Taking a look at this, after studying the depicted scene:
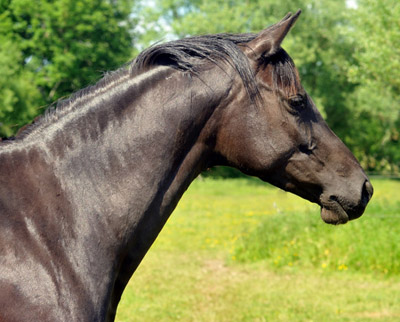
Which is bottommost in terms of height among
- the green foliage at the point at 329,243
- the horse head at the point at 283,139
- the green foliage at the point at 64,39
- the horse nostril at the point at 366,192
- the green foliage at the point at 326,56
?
the green foliage at the point at 326,56

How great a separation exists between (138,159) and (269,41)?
816mm

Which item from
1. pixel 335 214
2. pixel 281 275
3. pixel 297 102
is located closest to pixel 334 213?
pixel 335 214

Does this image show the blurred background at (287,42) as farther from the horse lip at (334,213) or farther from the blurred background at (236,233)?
the horse lip at (334,213)

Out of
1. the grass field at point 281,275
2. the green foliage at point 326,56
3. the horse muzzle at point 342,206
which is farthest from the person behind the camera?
the green foliage at point 326,56

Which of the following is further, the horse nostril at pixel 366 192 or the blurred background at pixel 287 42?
the blurred background at pixel 287 42

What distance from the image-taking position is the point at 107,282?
206 centimetres

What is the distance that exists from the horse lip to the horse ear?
79cm

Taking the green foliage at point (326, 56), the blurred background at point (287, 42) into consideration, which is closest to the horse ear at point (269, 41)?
the blurred background at point (287, 42)

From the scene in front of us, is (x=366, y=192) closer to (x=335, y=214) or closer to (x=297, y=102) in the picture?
(x=335, y=214)

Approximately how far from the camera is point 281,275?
28.8 ft

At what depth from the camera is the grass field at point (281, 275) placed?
6879 millimetres

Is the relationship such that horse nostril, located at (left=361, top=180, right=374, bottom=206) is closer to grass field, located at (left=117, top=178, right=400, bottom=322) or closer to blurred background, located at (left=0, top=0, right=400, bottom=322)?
blurred background, located at (left=0, top=0, right=400, bottom=322)

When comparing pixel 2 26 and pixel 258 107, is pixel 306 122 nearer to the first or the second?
pixel 258 107

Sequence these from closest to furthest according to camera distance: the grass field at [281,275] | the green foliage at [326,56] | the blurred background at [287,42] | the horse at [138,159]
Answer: the horse at [138,159]
the grass field at [281,275]
the blurred background at [287,42]
the green foliage at [326,56]
